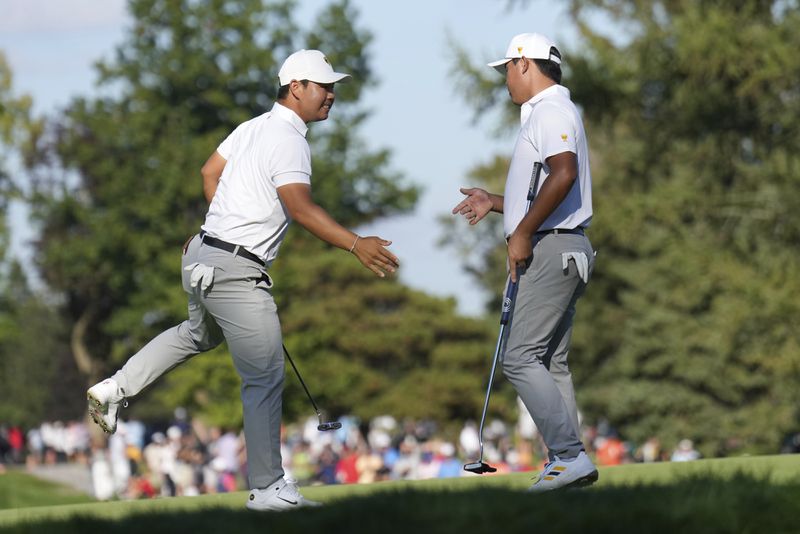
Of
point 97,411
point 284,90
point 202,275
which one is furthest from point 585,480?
point 97,411

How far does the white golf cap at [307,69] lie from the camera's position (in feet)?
22.9

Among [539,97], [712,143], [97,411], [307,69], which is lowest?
[97,411]

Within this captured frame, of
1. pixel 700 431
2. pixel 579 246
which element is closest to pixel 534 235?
pixel 579 246

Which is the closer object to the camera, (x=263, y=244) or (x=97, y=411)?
(x=263, y=244)

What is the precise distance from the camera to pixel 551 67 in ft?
24.0

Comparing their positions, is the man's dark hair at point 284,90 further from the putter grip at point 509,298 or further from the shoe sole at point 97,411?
the shoe sole at point 97,411

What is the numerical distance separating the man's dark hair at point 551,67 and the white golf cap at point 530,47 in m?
0.02

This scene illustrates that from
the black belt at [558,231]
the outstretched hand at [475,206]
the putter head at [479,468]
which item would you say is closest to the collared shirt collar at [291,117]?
the outstretched hand at [475,206]

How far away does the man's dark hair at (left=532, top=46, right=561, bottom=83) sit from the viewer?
7.30m

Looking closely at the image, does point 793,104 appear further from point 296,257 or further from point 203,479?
point 296,257

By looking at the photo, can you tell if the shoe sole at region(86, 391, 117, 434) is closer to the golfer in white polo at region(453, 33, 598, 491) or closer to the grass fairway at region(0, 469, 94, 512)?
the golfer in white polo at region(453, 33, 598, 491)

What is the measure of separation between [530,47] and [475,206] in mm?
866

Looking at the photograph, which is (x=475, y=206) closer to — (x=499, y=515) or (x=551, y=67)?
(x=551, y=67)

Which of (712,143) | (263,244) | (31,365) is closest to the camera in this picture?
(263,244)
